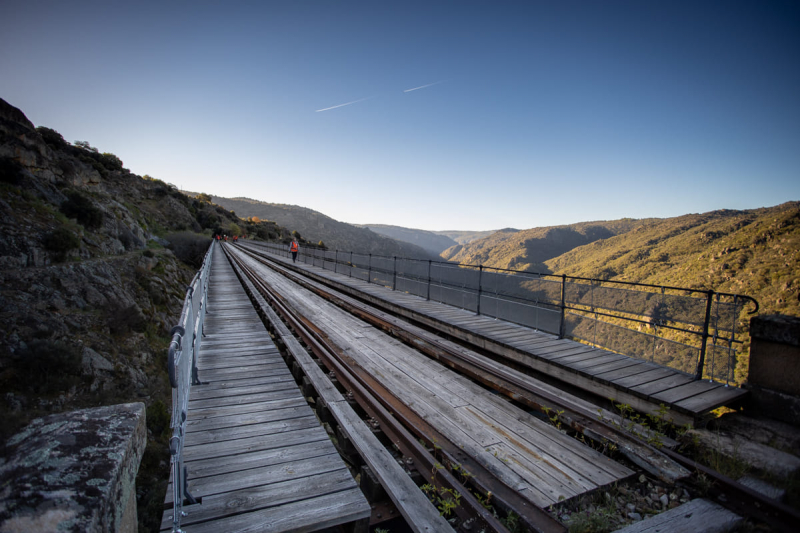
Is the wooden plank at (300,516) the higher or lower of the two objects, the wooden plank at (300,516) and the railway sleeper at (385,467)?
the higher

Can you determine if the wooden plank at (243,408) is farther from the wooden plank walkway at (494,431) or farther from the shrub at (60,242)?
the shrub at (60,242)

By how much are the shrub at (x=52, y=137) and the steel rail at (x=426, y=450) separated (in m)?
46.8

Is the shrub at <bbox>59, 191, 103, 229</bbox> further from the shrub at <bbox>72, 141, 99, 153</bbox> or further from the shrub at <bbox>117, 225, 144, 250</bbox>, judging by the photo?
the shrub at <bbox>72, 141, 99, 153</bbox>

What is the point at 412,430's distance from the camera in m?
3.90

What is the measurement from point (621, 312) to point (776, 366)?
2.19 m

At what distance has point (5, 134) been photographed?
24547 mm

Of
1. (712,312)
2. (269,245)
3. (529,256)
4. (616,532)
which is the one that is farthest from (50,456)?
(529,256)

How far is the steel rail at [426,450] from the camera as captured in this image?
266 centimetres

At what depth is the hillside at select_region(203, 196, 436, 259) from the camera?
134725mm

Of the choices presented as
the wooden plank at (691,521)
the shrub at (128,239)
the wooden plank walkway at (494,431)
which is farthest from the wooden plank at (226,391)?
the shrub at (128,239)

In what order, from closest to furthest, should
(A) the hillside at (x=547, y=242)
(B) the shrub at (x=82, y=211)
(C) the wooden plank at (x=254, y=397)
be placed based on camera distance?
(C) the wooden plank at (x=254, y=397)
(B) the shrub at (x=82, y=211)
(A) the hillside at (x=547, y=242)

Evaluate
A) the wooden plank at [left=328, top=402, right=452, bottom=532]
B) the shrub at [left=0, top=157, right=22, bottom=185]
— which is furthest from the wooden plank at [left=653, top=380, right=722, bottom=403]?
the shrub at [left=0, top=157, right=22, bottom=185]

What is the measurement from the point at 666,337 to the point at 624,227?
15179 cm

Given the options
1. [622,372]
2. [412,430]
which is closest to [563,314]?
[622,372]
